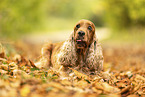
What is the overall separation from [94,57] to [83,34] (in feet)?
2.06

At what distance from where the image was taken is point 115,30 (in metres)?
18.9

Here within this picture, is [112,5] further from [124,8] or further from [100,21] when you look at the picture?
[100,21]

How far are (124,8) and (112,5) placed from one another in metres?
1.44

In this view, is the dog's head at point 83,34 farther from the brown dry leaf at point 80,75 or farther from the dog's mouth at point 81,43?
the brown dry leaf at point 80,75

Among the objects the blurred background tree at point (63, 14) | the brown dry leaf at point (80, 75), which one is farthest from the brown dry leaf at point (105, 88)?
the blurred background tree at point (63, 14)

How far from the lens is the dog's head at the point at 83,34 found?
3.99m

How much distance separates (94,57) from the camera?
14.3 feet

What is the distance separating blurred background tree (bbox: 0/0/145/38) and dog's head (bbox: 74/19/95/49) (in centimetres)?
335

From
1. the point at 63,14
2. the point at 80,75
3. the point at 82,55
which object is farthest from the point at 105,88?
the point at 63,14

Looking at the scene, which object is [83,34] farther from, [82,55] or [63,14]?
[63,14]

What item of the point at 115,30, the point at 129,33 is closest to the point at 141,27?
the point at 129,33

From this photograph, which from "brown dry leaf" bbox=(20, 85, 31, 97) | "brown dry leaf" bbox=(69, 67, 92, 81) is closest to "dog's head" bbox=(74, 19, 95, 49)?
"brown dry leaf" bbox=(69, 67, 92, 81)

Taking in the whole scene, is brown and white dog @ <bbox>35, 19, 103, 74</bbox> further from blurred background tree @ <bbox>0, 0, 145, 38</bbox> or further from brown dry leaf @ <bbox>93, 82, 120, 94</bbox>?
blurred background tree @ <bbox>0, 0, 145, 38</bbox>

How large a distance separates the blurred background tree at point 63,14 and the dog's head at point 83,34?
3.35m
